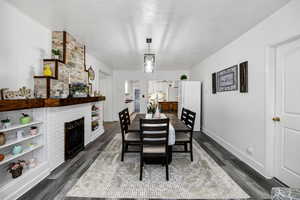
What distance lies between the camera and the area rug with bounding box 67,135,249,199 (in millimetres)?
1887

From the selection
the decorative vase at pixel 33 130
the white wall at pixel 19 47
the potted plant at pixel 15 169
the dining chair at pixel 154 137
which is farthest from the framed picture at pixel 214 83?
the potted plant at pixel 15 169

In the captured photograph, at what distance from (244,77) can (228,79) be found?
24.3 inches

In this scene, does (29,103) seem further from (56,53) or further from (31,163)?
(56,53)

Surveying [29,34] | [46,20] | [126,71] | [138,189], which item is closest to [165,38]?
[46,20]

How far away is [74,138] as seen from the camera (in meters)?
3.15

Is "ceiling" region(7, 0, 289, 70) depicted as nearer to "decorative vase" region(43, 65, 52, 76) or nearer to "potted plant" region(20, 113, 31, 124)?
"decorative vase" region(43, 65, 52, 76)

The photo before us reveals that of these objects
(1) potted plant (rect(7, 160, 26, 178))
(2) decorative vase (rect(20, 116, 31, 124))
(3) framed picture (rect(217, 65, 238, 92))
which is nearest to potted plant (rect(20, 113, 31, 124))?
(2) decorative vase (rect(20, 116, 31, 124))

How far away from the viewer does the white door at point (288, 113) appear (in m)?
1.93

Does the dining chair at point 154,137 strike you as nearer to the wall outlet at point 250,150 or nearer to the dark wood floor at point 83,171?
the dark wood floor at point 83,171

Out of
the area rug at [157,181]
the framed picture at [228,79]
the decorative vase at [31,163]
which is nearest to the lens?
the area rug at [157,181]

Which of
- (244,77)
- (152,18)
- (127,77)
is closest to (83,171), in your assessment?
(152,18)

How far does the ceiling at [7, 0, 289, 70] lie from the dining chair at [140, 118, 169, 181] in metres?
1.59

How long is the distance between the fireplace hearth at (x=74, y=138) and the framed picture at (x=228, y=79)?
3.57 meters

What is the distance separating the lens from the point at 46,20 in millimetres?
2393
